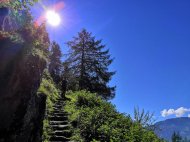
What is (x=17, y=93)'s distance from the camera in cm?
704

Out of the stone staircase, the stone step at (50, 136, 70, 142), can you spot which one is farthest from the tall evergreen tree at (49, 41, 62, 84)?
the stone step at (50, 136, 70, 142)

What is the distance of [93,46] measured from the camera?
47000 millimetres

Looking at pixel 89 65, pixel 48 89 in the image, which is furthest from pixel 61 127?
pixel 89 65

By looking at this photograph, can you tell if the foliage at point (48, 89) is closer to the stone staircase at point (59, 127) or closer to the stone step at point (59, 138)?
the stone staircase at point (59, 127)

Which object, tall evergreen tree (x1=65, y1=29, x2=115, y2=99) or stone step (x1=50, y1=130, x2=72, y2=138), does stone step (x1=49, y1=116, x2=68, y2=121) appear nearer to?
stone step (x1=50, y1=130, x2=72, y2=138)

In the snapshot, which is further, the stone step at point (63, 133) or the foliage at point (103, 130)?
the stone step at point (63, 133)

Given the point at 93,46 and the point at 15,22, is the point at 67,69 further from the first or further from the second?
the point at 15,22

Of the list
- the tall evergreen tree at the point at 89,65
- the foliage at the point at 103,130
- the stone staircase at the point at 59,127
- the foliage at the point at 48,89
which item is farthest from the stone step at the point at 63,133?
the tall evergreen tree at the point at 89,65

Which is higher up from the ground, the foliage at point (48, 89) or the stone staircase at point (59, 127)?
the foliage at point (48, 89)

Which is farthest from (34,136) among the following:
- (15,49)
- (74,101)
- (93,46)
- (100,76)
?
(93,46)

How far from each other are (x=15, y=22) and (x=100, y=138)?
19.4 ft

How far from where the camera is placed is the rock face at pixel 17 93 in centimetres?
676

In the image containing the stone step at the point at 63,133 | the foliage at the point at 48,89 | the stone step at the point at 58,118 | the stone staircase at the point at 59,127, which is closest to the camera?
the stone staircase at the point at 59,127

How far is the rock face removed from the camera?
676 centimetres
